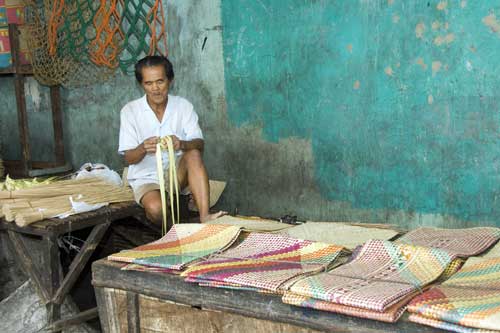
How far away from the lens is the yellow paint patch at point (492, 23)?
11.4 feet

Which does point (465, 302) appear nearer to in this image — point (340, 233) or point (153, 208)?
point (340, 233)

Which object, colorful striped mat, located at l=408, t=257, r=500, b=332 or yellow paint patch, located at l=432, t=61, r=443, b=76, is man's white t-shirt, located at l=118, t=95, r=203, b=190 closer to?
yellow paint patch, located at l=432, t=61, r=443, b=76

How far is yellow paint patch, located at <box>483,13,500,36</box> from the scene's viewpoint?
136 inches

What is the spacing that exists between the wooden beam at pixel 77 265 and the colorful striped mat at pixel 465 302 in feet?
7.82

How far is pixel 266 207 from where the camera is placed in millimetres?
4684

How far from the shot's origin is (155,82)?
407cm

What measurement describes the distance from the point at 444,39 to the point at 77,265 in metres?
2.56

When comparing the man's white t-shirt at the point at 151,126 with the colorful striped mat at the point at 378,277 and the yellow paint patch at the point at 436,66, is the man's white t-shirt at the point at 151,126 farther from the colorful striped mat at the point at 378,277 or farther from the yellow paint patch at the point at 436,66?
the colorful striped mat at the point at 378,277

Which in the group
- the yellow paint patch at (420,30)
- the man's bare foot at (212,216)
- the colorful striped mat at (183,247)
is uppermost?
the yellow paint patch at (420,30)

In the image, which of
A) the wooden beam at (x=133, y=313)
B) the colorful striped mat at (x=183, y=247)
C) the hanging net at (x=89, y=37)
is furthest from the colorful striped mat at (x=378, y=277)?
the hanging net at (x=89, y=37)

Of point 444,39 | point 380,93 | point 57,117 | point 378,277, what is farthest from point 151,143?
point 57,117

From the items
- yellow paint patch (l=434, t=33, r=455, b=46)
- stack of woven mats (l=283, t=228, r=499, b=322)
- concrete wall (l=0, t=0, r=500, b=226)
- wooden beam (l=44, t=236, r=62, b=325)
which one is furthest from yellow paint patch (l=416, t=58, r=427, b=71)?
wooden beam (l=44, t=236, r=62, b=325)

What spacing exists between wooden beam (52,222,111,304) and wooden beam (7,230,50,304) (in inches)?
3.1

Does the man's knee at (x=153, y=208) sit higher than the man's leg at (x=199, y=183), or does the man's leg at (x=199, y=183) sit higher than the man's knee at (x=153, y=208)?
the man's leg at (x=199, y=183)
